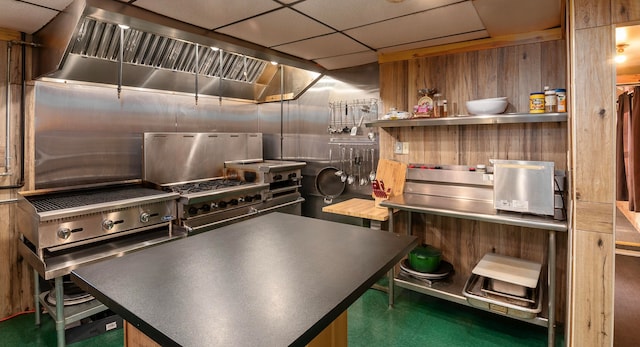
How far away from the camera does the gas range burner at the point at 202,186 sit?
9.50 ft

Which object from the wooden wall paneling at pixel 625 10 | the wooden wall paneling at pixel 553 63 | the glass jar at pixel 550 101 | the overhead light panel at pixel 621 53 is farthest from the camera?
the overhead light panel at pixel 621 53

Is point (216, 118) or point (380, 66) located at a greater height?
point (380, 66)

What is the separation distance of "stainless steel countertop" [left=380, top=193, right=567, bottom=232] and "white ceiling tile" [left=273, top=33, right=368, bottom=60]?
1288 millimetres

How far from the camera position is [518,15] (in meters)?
2.12

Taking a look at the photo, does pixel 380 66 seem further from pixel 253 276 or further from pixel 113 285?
pixel 113 285

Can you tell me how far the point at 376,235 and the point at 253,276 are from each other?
0.64m

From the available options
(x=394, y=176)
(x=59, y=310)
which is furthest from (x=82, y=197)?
(x=394, y=176)

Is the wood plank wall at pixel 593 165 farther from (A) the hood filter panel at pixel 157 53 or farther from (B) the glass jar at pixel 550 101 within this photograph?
(A) the hood filter panel at pixel 157 53

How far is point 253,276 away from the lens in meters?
1.11

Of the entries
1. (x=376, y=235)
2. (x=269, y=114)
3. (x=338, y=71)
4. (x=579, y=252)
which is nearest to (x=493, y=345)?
(x=579, y=252)

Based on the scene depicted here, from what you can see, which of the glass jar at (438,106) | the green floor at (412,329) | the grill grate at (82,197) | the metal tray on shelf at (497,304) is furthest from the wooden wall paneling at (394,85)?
the grill grate at (82,197)

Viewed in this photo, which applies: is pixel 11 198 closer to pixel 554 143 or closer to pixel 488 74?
pixel 488 74

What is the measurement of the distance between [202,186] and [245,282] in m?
2.26

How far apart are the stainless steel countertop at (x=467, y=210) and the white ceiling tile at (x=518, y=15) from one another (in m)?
1.23
